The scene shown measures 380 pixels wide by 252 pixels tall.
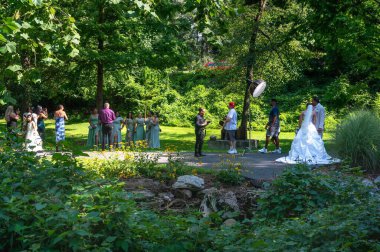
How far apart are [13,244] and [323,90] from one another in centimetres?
2786

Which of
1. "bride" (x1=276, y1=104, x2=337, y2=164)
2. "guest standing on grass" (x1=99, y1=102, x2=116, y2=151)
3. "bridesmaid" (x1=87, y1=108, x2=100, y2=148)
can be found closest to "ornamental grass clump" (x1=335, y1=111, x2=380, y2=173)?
"bride" (x1=276, y1=104, x2=337, y2=164)

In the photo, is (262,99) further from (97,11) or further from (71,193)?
(71,193)

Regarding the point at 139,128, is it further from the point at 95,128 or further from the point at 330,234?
the point at 330,234

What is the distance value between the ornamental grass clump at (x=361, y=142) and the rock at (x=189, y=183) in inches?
147

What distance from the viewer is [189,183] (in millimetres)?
12133

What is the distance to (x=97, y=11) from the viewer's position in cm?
2183

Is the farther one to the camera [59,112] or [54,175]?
[59,112]

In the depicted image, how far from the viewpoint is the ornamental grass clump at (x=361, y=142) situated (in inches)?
542

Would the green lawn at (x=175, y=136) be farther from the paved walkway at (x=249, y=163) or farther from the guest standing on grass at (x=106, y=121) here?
the paved walkway at (x=249, y=163)

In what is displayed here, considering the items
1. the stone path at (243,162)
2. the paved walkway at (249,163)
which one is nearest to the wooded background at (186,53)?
the stone path at (243,162)

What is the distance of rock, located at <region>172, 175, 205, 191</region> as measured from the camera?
477 inches

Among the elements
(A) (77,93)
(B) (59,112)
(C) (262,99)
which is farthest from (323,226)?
(A) (77,93)

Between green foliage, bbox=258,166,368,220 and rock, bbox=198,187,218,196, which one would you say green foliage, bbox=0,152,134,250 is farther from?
rock, bbox=198,187,218,196

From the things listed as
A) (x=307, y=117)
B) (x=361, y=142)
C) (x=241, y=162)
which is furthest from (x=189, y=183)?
(x=307, y=117)
